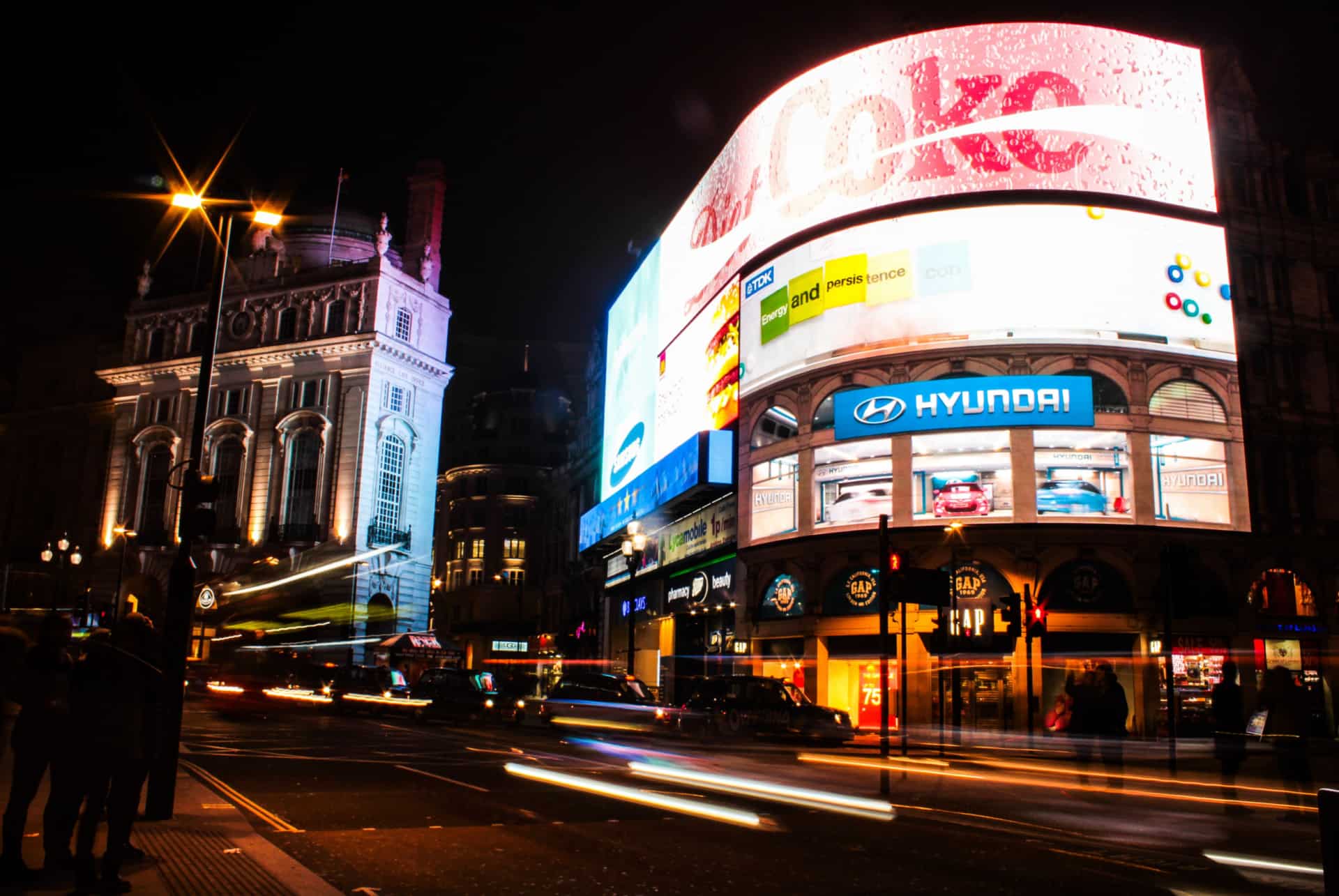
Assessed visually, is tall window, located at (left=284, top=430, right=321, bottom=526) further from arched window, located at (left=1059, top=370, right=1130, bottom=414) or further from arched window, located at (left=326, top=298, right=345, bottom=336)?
arched window, located at (left=1059, top=370, right=1130, bottom=414)

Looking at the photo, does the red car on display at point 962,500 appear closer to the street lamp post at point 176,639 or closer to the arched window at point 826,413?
the arched window at point 826,413

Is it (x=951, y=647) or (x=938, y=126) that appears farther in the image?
(x=938, y=126)

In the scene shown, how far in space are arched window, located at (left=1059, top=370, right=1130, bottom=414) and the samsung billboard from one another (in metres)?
5.11

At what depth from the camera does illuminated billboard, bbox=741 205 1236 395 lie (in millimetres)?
32594

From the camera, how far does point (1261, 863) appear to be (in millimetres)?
8734

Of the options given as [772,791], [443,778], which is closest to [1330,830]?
[772,791]

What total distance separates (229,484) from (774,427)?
42.8 m

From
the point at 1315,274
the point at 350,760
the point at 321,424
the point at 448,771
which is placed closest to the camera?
the point at 448,771

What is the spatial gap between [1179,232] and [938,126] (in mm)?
8524

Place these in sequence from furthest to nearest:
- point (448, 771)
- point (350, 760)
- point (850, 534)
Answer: point (850, 534) < point (350, 760) < point (448, 771)

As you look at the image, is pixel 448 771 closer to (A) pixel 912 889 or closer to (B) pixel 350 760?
(B) pixel 350 760

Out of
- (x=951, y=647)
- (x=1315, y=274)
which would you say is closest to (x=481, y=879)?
(x=951, y=647)

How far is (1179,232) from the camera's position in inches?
1337

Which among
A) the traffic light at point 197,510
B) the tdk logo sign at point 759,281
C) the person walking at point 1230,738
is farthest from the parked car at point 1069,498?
the traffic light at point 197,510
